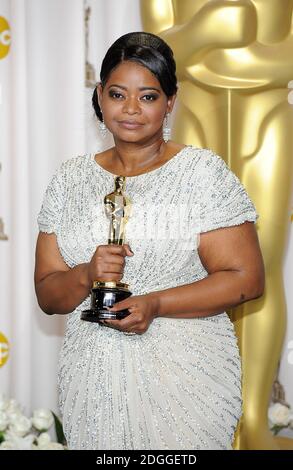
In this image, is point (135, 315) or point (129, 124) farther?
point (129, 124)

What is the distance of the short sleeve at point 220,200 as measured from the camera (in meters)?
1.69

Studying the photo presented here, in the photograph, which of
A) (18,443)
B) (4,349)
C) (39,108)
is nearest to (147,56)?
(18,443)

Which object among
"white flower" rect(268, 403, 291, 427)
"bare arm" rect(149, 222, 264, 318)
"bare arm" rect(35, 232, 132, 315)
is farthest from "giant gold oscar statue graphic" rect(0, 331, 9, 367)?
"bare arm" rect(149, 222, 264, 318)

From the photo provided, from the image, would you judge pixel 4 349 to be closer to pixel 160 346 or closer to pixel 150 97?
pixel 160 346

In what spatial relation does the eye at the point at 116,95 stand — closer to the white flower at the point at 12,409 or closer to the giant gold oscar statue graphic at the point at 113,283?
the giant gold oscar statue graphic at the point at 113,283

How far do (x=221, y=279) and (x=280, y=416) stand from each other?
1.23 metres

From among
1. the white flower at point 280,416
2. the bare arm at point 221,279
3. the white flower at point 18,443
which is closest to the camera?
the bare arm at point 221,279

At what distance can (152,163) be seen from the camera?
70.4 inches

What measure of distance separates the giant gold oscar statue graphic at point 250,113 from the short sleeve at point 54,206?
89 centimetres

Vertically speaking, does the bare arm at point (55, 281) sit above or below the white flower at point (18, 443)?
above

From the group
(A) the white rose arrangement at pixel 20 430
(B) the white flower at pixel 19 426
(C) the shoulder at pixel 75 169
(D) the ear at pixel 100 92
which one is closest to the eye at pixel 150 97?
(D) the ear at pixel 100 92

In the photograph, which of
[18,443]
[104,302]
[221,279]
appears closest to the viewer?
[104,302]

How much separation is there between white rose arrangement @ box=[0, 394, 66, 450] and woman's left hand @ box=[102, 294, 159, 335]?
0.49m

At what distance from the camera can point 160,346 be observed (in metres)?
1.71
